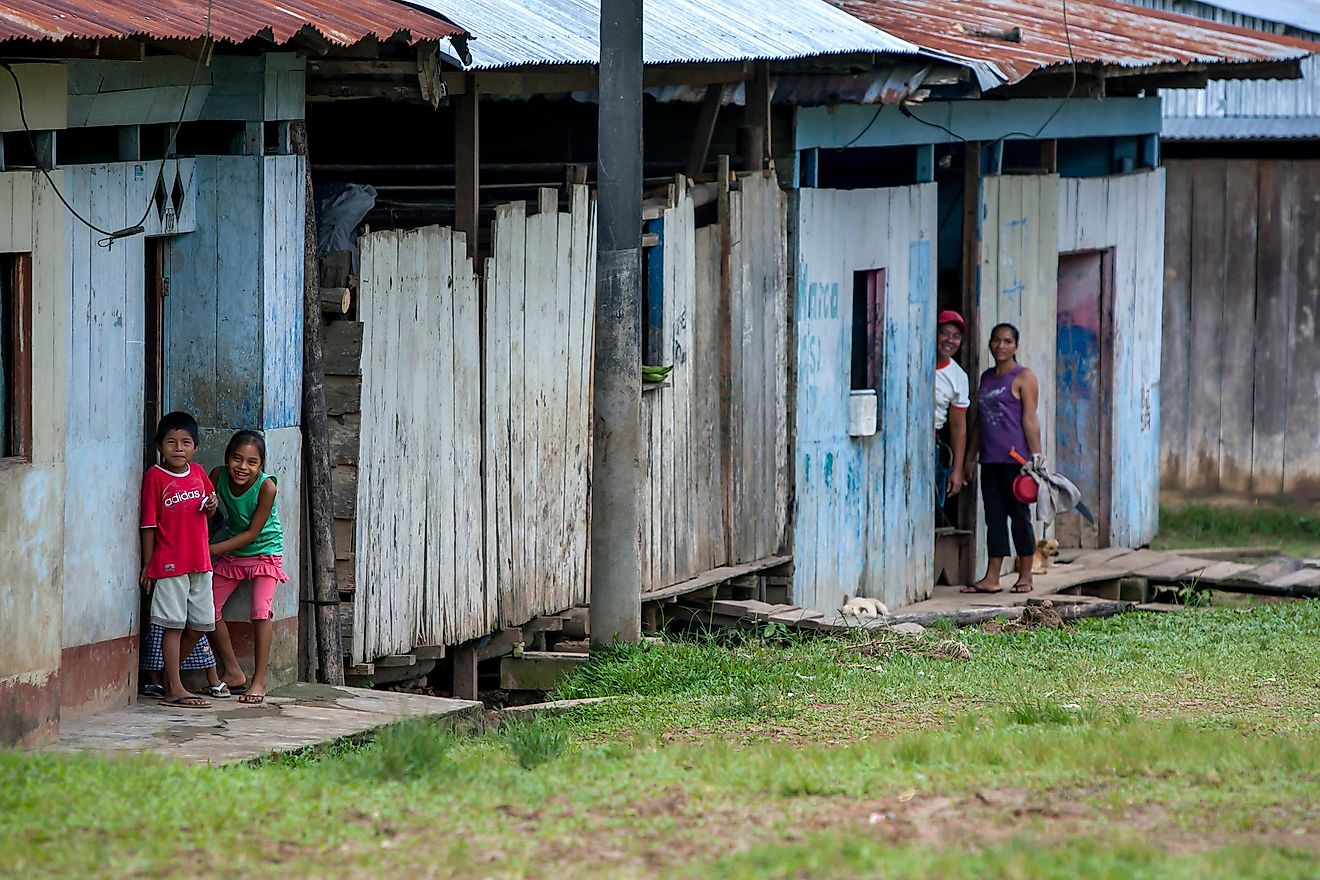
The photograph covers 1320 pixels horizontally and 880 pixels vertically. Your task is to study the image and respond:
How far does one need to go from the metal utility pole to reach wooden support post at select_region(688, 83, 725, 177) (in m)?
2.03

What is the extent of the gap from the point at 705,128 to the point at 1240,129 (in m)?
6.61

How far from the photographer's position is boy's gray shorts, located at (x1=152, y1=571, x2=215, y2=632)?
7.94m

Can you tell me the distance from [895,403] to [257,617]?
18.0 ft

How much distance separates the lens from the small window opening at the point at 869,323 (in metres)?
12.4

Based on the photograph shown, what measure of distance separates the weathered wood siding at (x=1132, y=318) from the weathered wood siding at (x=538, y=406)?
190 inches

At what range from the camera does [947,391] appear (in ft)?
43.1

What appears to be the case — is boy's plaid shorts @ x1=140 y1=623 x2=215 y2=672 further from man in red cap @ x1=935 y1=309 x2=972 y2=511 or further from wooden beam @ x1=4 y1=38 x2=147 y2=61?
man in red cap @ x1=935 y1=309 x2=972 y2=511

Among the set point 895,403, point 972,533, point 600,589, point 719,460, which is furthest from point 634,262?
point 972,533

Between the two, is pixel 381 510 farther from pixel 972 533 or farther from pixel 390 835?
pixel 972 533

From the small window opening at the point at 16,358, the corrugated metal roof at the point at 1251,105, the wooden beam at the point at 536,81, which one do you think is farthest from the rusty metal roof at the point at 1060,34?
the small window opening at the point at 16,358

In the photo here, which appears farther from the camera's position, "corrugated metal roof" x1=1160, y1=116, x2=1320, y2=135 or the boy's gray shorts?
"corrugated metal roof" x1=1160, y1=116, x2=1320, y2=135

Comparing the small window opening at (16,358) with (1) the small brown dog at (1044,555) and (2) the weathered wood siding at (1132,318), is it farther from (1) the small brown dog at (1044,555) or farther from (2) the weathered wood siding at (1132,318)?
(2) the weathered wood siding at (1132,318)

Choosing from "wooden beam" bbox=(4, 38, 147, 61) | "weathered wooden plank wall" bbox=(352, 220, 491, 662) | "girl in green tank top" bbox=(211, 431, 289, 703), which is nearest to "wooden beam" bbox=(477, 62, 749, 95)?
"weathered wooden plank wall" bbox=(352, 220, 491, 662)

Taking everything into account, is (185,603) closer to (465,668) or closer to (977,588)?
(465,668)
